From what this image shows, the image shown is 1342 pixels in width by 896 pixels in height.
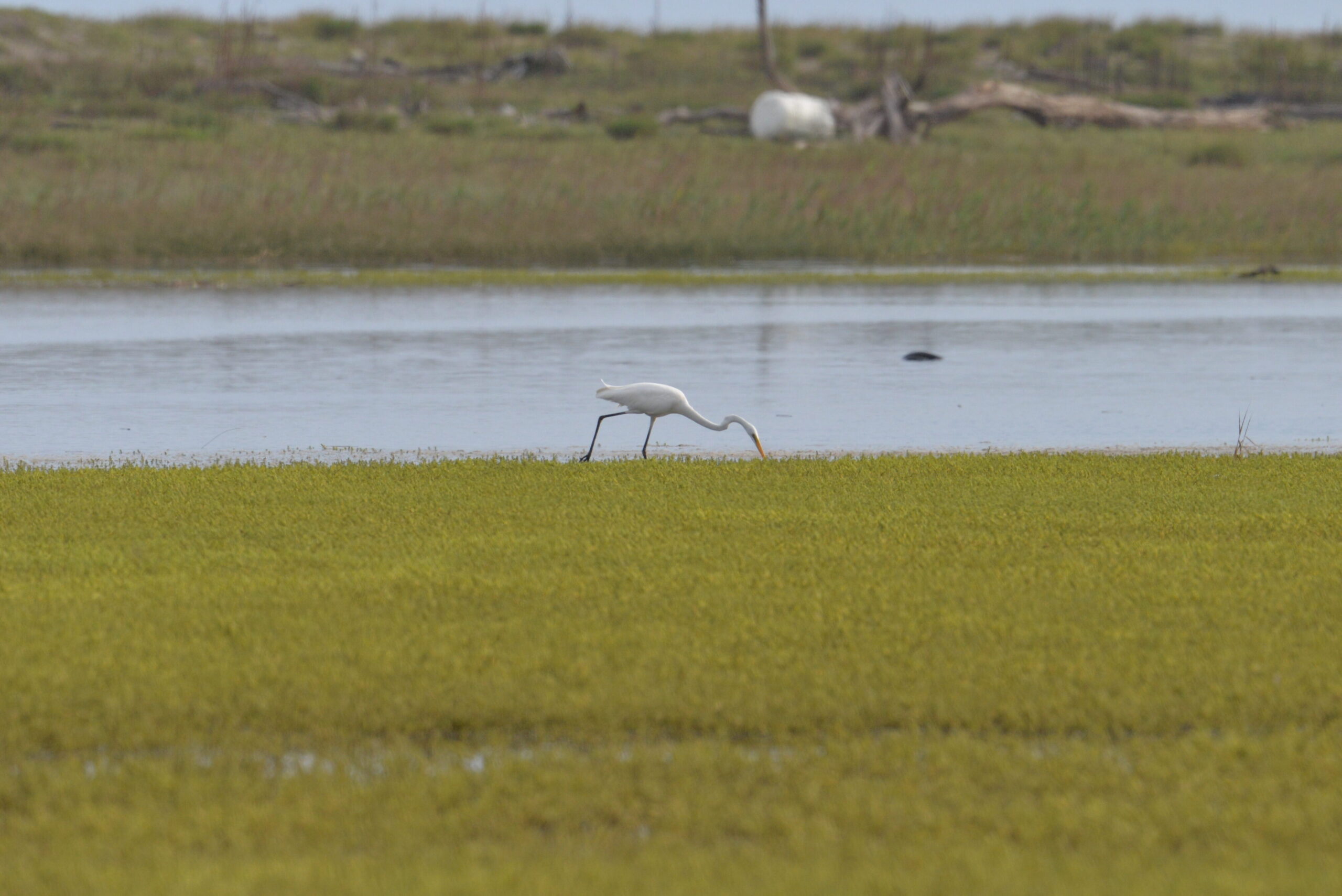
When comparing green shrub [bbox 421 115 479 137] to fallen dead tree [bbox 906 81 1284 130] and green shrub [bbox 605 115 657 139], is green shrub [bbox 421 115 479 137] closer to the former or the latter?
green shrub [bbox 605 115 657 139]

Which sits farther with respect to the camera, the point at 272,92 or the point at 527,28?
the point at 527,28

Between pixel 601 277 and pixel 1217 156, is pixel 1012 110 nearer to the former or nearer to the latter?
pixel 1217 156

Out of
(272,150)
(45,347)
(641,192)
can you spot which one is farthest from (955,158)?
(45,347)

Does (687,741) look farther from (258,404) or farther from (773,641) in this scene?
(258,404)

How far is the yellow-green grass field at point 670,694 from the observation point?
4.53 metres

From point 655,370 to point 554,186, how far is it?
1614 centimetres

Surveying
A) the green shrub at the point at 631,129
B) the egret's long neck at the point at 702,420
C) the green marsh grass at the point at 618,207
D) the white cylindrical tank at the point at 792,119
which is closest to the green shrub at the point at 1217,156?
the green marsh grass at the point at 618,207

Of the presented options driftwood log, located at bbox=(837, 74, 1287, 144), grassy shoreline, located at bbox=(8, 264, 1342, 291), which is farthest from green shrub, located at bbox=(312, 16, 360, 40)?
grassy shoreline, located at bbox=(8, 264, 1342, 291)

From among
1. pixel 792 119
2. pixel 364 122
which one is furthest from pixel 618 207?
pixel 364 122

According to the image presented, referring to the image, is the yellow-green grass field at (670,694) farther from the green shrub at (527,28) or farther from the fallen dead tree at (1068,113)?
the green shrub at (527,28)

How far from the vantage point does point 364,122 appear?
42969 mm

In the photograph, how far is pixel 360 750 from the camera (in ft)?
17.5

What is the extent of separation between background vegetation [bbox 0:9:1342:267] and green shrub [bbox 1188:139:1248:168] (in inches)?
1.9

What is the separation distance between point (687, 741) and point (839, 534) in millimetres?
3028
